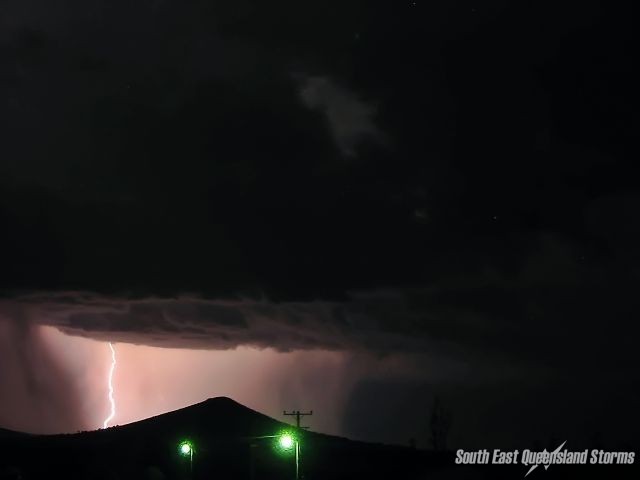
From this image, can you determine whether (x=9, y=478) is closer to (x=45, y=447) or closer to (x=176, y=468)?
(x=176, y=468)

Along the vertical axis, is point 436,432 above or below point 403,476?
above

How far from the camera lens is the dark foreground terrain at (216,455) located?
9038 centimetres

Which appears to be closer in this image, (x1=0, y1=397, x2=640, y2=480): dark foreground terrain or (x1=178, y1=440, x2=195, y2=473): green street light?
(x1=178, y1=440, x2=195, y2=473): green street light

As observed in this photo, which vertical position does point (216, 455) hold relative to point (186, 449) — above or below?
above

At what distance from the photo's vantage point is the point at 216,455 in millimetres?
92188

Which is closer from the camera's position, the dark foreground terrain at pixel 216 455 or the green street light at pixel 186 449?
the green street light at pixel 186 449

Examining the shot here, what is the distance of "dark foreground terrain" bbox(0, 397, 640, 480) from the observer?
90.4 m

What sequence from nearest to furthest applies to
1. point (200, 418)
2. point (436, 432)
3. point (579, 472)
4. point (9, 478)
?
point (9, 478) → point (579, 472) → point (200, 418) → point (436, 432)

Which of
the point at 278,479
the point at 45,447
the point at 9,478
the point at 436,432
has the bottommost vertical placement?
the point at 9,478

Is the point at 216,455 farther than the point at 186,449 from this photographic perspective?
Yes

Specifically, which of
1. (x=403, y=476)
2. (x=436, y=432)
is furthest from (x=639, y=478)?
(x=436, y=432)

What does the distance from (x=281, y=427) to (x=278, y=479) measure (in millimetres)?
10323

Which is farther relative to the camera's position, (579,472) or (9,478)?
(579,472)

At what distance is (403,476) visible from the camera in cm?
9219
